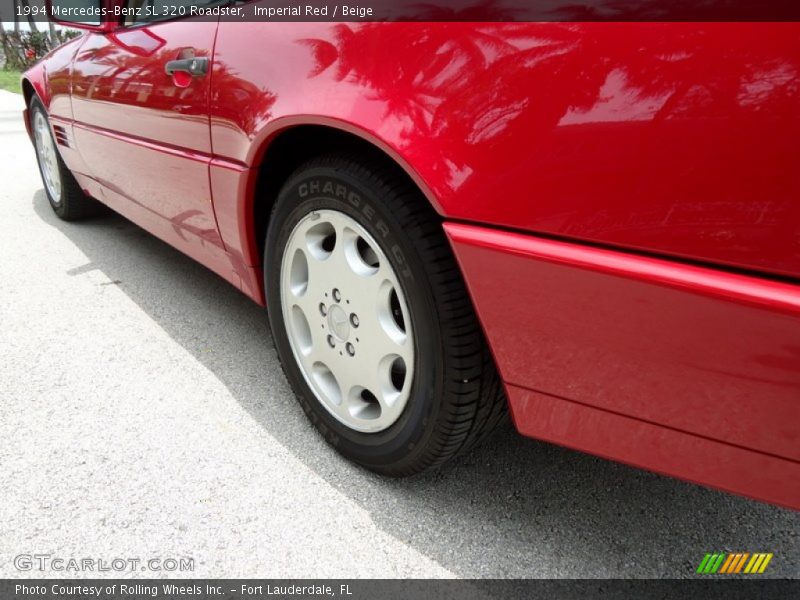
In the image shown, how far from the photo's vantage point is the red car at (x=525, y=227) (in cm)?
90

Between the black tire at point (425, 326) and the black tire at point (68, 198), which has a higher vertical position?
the black tire at point (425, 326)

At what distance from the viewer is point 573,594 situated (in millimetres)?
1376

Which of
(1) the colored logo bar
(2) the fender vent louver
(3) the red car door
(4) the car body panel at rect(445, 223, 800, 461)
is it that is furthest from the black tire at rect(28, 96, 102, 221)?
(1) the colored logo bar

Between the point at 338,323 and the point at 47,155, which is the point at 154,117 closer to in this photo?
the point at 338,323

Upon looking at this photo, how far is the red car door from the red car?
0.03 m

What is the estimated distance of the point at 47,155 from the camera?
3.94 metres

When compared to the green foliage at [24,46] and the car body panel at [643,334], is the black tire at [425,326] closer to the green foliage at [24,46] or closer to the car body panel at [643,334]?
the car body panel at [643,334]

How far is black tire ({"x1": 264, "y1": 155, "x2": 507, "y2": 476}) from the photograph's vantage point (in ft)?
4.41

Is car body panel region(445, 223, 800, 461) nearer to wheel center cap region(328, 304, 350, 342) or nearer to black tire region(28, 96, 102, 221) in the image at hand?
wheel center cap region(328, 304, 350, 342)

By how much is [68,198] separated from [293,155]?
273 centimetres

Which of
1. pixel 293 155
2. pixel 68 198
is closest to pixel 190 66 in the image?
pixel 293 155

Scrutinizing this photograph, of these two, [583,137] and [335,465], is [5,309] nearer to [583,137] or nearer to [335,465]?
[335,465]

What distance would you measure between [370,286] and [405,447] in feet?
1.35

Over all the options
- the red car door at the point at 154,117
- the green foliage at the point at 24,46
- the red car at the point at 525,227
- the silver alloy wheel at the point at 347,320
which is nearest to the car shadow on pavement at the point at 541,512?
the red car at the point at 525,227
